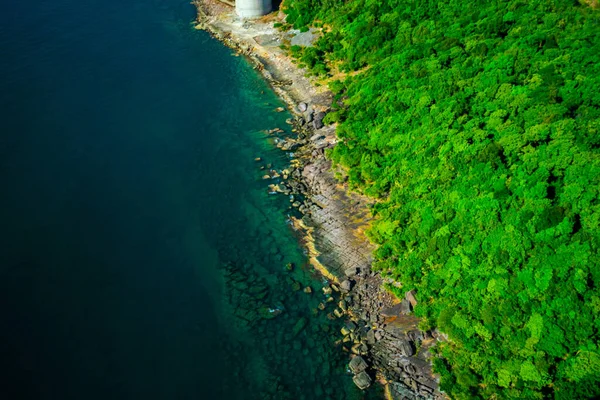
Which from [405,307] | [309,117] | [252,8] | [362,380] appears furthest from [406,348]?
[252,8]

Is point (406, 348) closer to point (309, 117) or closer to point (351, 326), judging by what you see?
point (351, 326)

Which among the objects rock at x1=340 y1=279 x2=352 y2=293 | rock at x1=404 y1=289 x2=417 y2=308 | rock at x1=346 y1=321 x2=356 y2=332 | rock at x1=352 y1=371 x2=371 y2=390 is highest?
rock at x1=404 y1=289 x2=417 y2=308

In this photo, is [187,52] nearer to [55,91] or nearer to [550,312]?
[55,91]

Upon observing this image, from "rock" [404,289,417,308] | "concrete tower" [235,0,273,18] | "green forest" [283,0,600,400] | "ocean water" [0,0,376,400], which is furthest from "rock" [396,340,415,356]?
"concrete tower" [235,0,273,18]

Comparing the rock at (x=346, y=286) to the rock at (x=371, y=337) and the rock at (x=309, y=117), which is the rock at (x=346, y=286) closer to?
the rock at (x=371, y=337)

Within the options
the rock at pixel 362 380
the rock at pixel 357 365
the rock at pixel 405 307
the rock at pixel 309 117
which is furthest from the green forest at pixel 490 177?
the rock at pixel 357 365

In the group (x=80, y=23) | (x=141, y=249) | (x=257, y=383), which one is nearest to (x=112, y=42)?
(x=80, y=23)

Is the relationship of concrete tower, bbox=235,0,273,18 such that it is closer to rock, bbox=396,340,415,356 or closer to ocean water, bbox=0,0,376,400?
ocean water, bbox=0,0,376,400
